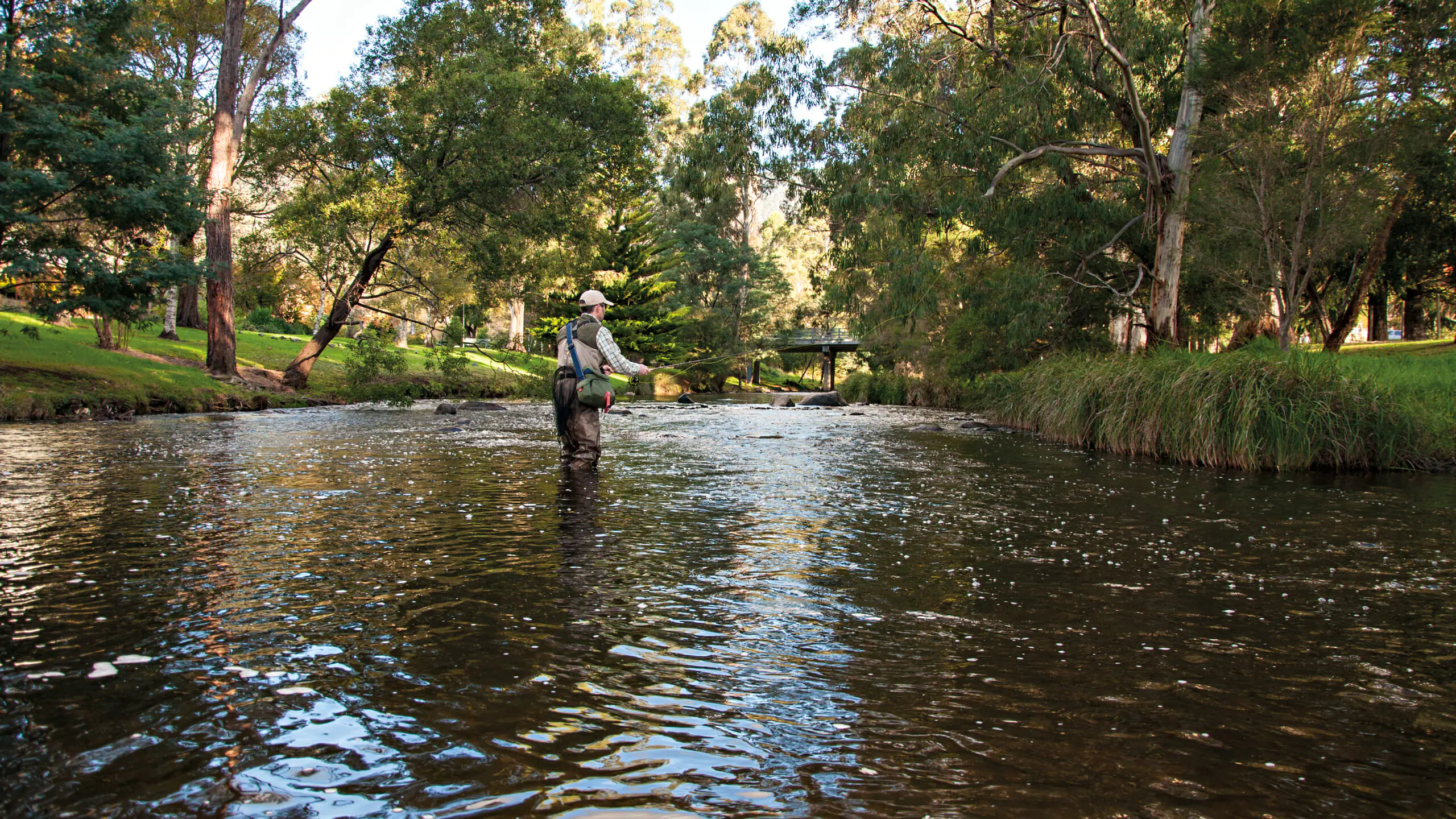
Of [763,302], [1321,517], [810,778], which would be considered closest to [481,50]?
[1321,517]

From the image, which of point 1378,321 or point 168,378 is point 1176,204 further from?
point 1378,321

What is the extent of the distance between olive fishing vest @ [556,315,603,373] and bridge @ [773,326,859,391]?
169 ft

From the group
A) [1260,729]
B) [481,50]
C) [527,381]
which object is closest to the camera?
[1260,729]

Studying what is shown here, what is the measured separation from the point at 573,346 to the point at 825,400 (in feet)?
95.4

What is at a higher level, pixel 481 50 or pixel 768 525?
pixel 481 50

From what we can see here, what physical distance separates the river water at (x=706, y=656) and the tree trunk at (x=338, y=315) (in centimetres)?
1784

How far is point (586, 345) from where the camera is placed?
11266 mm

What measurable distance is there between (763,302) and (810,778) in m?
62.0

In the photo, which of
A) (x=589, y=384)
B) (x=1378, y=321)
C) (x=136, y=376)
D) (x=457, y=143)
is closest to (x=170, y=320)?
(x=136, y=376)

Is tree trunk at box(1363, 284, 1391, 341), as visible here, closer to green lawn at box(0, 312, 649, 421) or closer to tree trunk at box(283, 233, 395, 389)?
green lawn at box(0, 312, 649, 421)

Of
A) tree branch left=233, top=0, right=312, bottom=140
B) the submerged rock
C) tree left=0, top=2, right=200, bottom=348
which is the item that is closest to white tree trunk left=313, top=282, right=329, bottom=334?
tree branch left=233, top=0, right=312, bottom=140

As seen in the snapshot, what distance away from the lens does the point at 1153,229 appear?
23547 millimetres

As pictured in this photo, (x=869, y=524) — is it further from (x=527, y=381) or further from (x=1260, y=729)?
(x=527, y=381)

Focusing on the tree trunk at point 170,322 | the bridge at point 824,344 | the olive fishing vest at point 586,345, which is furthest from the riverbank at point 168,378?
the bridge at point 824,344
